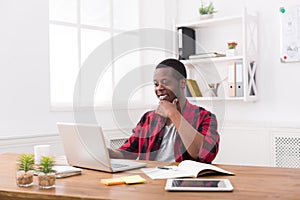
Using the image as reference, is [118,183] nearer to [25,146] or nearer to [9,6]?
[25,146]

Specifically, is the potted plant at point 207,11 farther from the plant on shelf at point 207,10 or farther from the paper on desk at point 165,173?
the paper on desk at point 165,173

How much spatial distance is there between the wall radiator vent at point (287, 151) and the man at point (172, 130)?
1.52 metres

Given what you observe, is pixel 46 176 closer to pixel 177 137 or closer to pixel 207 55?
pixel 177 137

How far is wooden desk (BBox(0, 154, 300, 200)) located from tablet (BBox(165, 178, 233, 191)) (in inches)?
1.0

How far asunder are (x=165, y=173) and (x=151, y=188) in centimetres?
26

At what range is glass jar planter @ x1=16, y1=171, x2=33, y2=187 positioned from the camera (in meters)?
1.56

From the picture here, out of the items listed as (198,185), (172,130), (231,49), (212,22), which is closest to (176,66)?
(172,130)

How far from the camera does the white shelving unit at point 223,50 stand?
3.56 m

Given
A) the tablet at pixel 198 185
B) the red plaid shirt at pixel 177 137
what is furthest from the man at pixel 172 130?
the tablet at pixel 198 185

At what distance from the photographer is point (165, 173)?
1.75 meters

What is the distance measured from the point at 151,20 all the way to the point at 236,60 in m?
1.07

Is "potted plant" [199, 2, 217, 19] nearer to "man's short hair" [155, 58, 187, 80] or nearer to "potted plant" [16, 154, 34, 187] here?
"man's short hair" [155, 58, 187, 80]

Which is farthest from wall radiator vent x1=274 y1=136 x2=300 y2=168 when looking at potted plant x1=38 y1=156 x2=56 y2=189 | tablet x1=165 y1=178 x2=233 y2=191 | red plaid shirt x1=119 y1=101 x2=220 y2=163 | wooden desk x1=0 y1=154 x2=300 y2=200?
potted plant x1=38 y1=156 x2=56 y2=189

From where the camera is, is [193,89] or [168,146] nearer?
[168,146]
